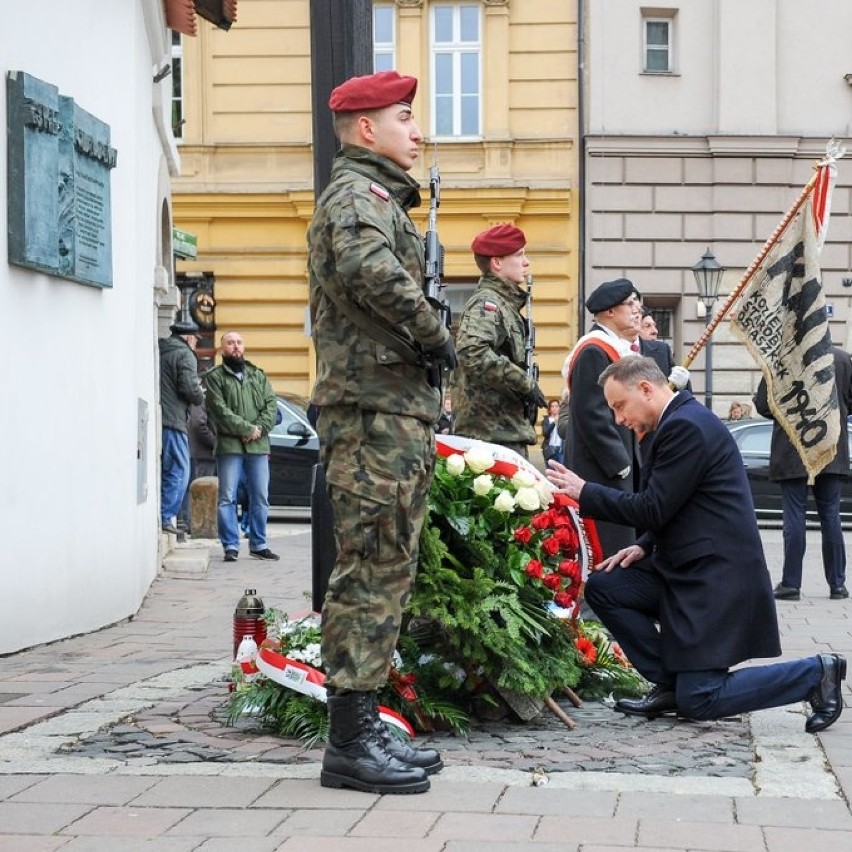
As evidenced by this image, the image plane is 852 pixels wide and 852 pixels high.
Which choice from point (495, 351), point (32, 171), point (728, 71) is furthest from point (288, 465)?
point (728, 71)

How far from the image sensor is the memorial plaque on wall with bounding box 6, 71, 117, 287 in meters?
7.59

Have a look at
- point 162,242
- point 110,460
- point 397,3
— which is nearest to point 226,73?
point 397,3

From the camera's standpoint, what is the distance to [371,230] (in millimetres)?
4824

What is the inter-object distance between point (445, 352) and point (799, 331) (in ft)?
16.0

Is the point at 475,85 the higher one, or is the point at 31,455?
the point at 475,85

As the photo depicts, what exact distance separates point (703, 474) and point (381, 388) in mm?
1424

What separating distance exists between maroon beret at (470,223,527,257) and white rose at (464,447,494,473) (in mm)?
2323

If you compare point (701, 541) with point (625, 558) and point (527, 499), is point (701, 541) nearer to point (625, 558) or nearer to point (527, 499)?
point (625, 558)

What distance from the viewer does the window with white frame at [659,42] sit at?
2647 centimetres

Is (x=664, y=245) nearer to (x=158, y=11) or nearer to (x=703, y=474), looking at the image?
(x=158, y=11)

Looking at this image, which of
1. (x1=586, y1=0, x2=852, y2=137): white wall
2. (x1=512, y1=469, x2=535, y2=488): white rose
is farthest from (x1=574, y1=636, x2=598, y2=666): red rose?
(x1=586, y1=0, x2=852, y2=137): white wall

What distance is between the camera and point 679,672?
5742 mm

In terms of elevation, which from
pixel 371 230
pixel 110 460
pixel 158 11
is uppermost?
pixel 158 11

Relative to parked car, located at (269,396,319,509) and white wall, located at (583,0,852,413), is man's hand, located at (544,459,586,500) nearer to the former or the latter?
parked car, located at (269,396,319,509)
